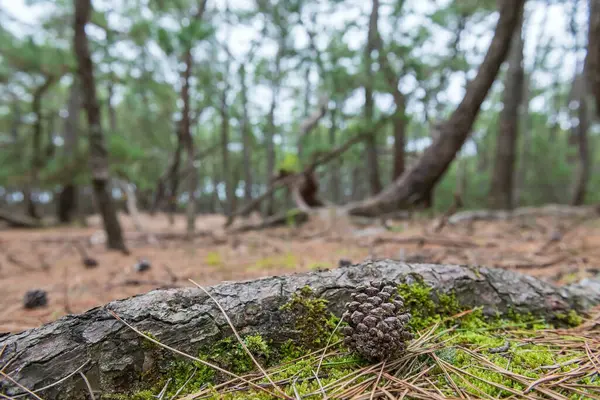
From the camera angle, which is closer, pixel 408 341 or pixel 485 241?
pixel 408 341


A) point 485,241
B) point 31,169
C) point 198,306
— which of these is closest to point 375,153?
point 485,241

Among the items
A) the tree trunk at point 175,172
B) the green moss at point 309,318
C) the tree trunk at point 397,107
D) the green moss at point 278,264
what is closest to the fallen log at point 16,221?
the tree trunk at point 175,172

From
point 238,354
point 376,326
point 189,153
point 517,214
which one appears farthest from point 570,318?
point 189,153

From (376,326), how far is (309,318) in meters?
0.24

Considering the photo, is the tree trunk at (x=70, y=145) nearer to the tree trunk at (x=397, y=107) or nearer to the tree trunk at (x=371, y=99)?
the tree trunk at (x=371, y=99)

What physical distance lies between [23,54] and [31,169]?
3.06 metres

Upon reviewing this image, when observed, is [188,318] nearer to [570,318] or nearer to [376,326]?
[376,326]

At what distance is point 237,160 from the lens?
22.7 metres

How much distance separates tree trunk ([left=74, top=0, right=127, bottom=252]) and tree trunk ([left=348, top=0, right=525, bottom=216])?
3.78 m

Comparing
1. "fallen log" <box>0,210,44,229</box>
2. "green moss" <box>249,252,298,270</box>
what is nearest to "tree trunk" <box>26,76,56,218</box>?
"fallen log" <box>0,210,44,229</box>

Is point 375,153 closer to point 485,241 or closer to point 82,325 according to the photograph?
point 485,241

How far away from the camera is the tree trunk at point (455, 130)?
3770 millimetres

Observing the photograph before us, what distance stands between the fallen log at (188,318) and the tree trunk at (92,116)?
3758 millimetres

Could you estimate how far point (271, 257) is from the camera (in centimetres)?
330
